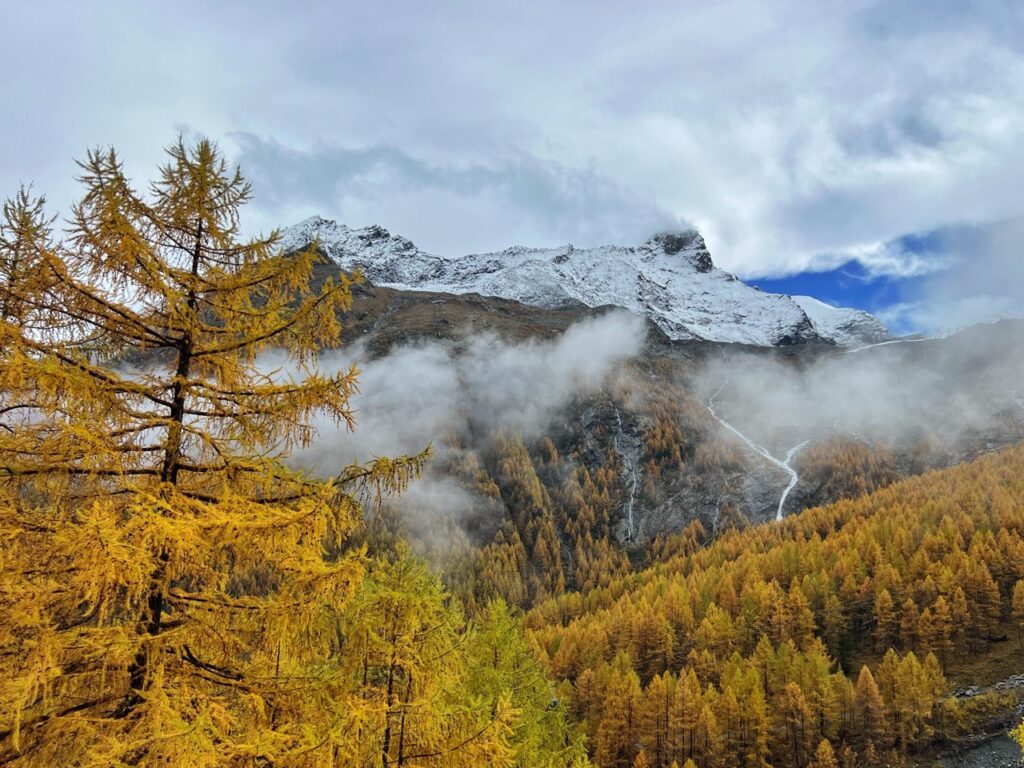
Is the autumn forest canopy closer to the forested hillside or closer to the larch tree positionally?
Answer: the larch tree

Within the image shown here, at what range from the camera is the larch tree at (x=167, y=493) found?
5828mm

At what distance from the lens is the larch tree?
19.1 ft

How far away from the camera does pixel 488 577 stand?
160 metres

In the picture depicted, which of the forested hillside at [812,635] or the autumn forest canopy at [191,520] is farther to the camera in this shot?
the forested hillside at [812,635]

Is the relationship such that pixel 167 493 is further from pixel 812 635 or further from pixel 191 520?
pixel 812 635

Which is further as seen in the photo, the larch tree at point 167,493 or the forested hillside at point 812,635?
the forested hillside at point 812,635

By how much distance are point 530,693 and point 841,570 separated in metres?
91.9

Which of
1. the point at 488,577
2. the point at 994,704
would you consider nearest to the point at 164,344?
the point at 994,704

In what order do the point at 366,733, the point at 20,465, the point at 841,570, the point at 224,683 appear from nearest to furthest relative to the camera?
the point at 20,465
the point at 224,683
the point at 366,733
the point at 841,570

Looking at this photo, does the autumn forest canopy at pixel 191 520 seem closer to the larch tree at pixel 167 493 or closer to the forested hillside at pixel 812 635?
the larch tree at pixel 167 493

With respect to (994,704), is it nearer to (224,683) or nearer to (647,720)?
(647,720)

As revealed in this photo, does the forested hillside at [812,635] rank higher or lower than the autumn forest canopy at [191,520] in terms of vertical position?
lower

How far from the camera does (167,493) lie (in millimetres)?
6707

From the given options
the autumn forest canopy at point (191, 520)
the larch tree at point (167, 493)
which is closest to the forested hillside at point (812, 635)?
the autumn forest canopy at point (191, 520)
